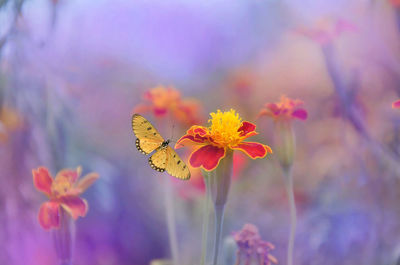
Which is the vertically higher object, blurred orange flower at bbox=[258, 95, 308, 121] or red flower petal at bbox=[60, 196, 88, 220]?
blurred orange flower at bbox=[258, 95, 308, 121]

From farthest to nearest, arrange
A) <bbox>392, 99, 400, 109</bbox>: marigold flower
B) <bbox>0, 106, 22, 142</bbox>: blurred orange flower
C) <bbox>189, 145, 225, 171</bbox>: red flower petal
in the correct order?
<bbox>0, 106, 22, 142</bbox>: blurred orange flower, <bbox>392, 99, 400, 109</bbox>: marigold flower, <bbox>189, 145, 225, 171</bbox>: red flower petal

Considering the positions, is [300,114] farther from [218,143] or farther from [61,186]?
[61,186]

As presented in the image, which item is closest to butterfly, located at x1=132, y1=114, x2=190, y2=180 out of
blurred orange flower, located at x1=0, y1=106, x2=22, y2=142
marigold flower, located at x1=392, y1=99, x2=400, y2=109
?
blurred orange flower, located at x1=0, y1=106, x2=22, y2=142

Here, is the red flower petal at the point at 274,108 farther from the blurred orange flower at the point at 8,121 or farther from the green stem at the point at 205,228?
the blurred orange flower at the point at 8,121

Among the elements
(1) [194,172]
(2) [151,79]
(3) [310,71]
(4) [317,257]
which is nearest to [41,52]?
(2) [151,79]

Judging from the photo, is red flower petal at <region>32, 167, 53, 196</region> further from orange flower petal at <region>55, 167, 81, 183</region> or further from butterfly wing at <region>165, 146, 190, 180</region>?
butterfly wing at <region>165, 146, 190, 180</region>

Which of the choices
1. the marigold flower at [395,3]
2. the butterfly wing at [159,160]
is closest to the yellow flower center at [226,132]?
the butterfly wing at [159,160]
